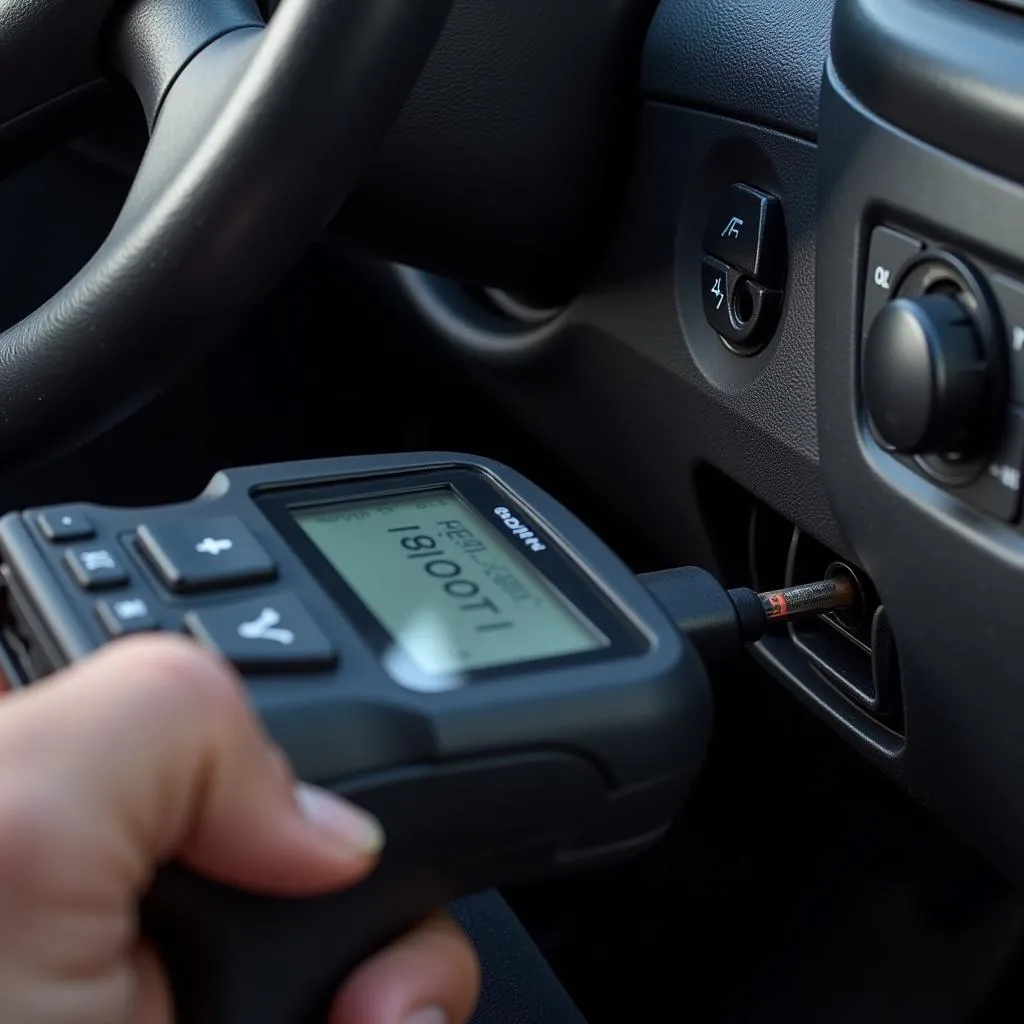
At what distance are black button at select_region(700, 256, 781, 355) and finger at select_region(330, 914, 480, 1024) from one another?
0.32 metres

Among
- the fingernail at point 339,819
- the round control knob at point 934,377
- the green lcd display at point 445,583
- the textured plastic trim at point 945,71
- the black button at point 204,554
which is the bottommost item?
the green lcd display at point 445,583

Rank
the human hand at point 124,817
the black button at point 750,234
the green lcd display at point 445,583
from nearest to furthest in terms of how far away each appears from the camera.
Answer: the human hand at point 124,817 < the green lcd display at point 445,583 < the black button at point 750,234

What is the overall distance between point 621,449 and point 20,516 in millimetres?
439

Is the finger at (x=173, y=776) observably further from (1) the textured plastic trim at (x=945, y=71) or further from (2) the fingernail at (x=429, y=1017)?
(1) the textured plastic trim at (x=945, y=71)

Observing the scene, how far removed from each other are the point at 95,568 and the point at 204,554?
0.11 ft

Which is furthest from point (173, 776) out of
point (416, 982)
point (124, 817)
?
point (416, 982)

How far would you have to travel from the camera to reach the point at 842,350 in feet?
2.05

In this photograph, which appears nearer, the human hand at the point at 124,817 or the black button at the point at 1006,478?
the human hand at the point at 124,817

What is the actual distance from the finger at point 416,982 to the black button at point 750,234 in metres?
0.33

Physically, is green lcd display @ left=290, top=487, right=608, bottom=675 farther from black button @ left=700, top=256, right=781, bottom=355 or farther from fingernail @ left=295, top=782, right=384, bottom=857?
black button @ left=700, top=256, right=781, bottom=355

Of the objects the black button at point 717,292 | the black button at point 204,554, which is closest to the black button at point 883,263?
the black button at point 717,292

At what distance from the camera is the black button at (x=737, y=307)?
2.29 feet

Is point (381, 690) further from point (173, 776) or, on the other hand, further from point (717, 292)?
point (717, 292)

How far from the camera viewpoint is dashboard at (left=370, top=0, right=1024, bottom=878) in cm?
54
